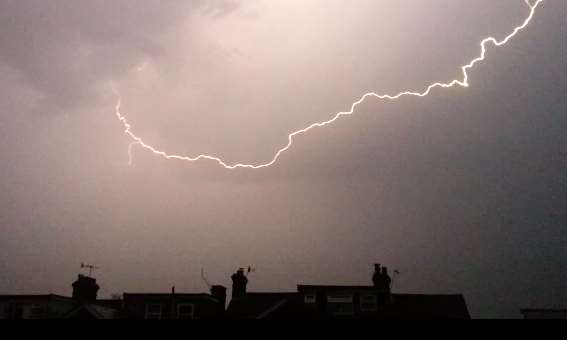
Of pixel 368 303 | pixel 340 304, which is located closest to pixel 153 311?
pixel 340 304

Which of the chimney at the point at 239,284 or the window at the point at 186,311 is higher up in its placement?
the chimney at the point at 239,284

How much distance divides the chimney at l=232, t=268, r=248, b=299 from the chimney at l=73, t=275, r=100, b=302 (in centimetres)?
732

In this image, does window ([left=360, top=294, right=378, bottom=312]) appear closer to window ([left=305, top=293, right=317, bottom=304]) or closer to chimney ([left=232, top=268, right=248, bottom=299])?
window ([left=305, top=293, right=317, bottom=304])

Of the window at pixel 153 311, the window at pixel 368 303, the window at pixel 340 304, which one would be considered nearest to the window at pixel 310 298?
the window at pixel 340 304

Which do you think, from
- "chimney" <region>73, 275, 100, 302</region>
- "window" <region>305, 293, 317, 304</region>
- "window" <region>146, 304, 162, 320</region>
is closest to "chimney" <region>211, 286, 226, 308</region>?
"window" <region>146, 304, 162, 320</region>

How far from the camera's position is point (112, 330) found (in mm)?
5555

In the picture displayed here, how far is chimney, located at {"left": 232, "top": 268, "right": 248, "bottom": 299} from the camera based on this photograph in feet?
87.3

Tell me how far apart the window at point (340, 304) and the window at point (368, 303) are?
57 centimetres

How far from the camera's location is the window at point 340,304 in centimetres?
2561

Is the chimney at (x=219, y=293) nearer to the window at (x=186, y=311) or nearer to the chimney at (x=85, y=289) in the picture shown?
the window at (x=186, y=311)

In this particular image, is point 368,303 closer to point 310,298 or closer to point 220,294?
point 310,298

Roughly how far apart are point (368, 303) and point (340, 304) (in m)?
1.47

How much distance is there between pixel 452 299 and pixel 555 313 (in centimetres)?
542

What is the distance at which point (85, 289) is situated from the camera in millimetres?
26078
